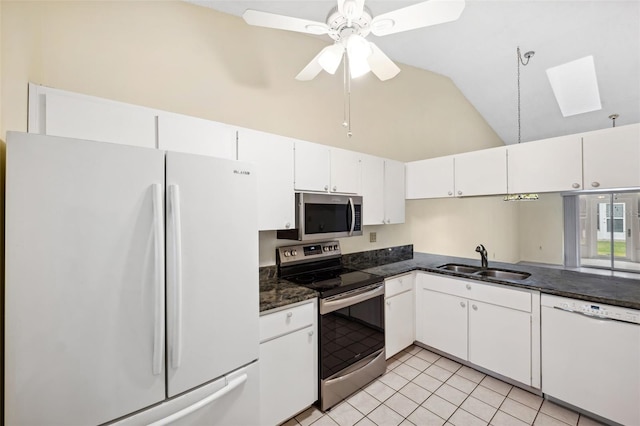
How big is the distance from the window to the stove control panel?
20.2 ft

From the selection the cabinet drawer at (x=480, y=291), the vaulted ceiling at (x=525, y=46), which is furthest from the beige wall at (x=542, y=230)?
the cabinet drawer at (x=480, y=291)

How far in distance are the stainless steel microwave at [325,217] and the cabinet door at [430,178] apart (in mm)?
1013

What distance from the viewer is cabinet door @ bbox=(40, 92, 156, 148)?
1311 millimetres

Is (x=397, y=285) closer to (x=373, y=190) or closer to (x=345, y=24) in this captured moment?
(x=373, y=190)

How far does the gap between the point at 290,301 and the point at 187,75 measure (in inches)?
73.2

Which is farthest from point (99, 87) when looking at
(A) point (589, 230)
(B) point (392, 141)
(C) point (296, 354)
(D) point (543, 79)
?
(A) point (589, 230)

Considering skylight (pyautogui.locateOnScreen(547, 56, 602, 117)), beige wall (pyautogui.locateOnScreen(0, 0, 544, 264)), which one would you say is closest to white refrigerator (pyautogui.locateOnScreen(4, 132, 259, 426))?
beige wall (pyautogui.locateOnScreen(0, 0, 544, 264))

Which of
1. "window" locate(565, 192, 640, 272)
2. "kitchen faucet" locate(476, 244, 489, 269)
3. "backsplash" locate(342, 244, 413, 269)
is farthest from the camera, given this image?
"window" locate(565, 192, 640, 272)

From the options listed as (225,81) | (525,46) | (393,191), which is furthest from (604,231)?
(225,81)

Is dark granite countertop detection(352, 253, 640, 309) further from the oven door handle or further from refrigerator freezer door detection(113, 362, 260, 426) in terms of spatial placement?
refrigerator freezer door detection(113, 362, 260, 426)

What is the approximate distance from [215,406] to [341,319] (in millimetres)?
999

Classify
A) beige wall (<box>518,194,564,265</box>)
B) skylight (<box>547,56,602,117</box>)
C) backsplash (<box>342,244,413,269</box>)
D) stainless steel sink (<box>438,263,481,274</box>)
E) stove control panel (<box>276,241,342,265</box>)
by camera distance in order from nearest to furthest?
stove control panel (<box>276,241,342,265</box>), stainless steel sink (<box>438,263,481,274</box>), backsplash (<box>342,244,413,269</box>), skylight (<box>547,56,602,117</box>), beige wall (<box>518,194,564,265</box>)

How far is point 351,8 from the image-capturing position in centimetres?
133

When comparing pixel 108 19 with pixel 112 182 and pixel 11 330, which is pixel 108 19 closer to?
pixel 112 182
